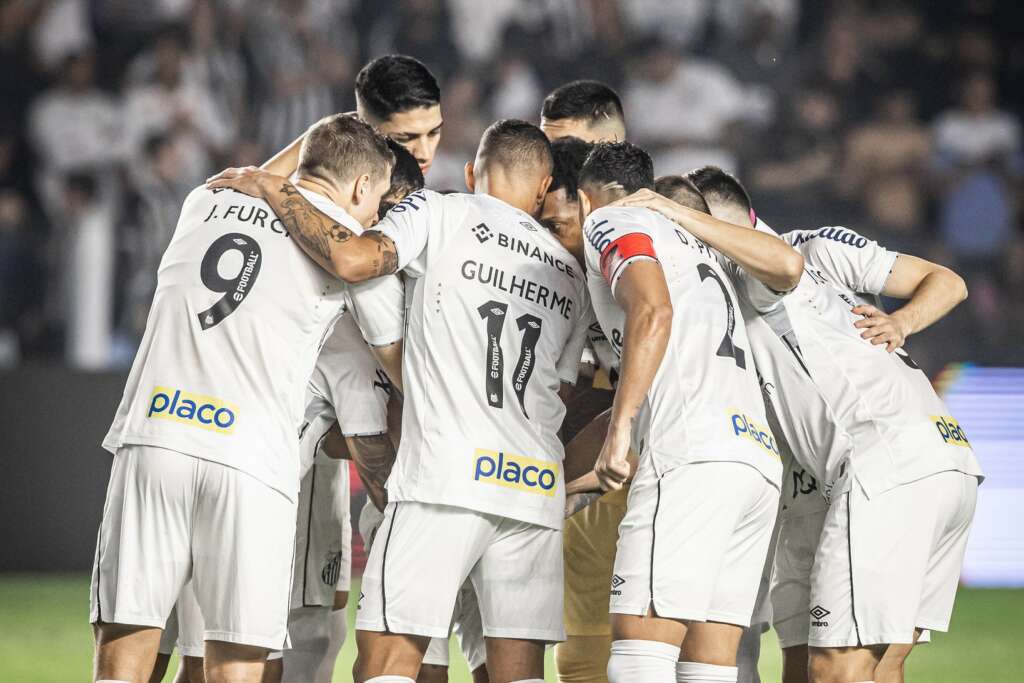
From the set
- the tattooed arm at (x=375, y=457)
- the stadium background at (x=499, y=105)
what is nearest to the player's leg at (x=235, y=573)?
the tattooed arm at (x=375, y=457)

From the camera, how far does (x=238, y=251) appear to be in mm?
3998

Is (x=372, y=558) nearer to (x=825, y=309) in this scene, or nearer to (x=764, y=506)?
(x=764, y=506)

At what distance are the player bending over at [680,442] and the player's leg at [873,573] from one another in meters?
0.31

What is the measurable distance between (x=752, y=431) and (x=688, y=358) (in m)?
0.31

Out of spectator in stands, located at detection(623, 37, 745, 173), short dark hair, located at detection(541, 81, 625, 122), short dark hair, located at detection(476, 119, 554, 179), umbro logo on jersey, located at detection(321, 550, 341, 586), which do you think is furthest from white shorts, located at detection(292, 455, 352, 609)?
spectator in stands, located at detection(623, 37, 745, 173)

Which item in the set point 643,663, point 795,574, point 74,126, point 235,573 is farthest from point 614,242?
point 74,126

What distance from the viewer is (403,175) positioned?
4699mm

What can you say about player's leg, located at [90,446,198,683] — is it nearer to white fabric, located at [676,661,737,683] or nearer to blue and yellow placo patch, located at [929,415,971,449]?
white fabric, located at [676,661,737,683]

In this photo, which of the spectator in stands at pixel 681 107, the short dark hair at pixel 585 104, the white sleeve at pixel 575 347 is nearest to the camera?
the white sleeve at pixel 575 347

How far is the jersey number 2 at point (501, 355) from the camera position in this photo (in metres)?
4.08

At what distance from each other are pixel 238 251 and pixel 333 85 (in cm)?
747

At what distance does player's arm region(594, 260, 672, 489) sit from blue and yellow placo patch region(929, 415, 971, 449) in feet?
4.08

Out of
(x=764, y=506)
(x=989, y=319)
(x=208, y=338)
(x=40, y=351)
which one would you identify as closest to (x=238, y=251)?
(x=208, y=338)

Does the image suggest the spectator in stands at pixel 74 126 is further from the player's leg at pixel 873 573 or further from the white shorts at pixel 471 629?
the player's leg at pixel 873 573
